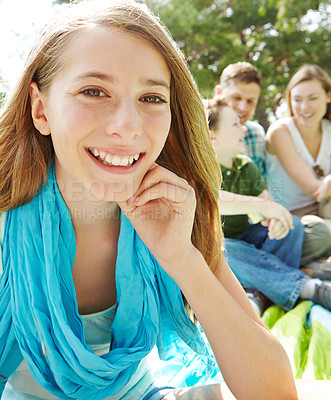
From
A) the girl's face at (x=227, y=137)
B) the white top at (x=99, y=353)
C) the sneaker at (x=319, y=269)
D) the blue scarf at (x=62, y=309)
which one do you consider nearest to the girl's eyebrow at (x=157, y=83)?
the blue scarf at (x=62, y=309)

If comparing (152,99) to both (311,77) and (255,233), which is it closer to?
(255,233)

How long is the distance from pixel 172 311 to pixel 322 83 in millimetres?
3139

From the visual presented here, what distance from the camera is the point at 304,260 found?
3283 millimetres

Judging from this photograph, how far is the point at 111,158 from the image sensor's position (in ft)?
4.04

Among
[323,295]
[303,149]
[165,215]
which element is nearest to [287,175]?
[303,149]

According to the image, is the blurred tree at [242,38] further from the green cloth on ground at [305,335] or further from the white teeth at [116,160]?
the white teeth at [116,160]

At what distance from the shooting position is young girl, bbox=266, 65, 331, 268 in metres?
3.75

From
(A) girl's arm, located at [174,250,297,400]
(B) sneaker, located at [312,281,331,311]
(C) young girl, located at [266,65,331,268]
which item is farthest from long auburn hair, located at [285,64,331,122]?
(A) girl's arm, located at [174,250,297,400]

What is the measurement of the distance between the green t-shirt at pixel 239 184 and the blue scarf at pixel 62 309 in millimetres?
1743

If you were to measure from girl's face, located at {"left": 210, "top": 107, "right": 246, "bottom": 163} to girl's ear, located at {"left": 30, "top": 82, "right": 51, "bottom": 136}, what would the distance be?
1.94m

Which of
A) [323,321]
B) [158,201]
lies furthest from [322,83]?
[158,201]

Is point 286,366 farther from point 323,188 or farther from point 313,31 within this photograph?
point 313,31

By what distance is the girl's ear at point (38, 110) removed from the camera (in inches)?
52.6

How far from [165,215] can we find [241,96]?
9.57ft
